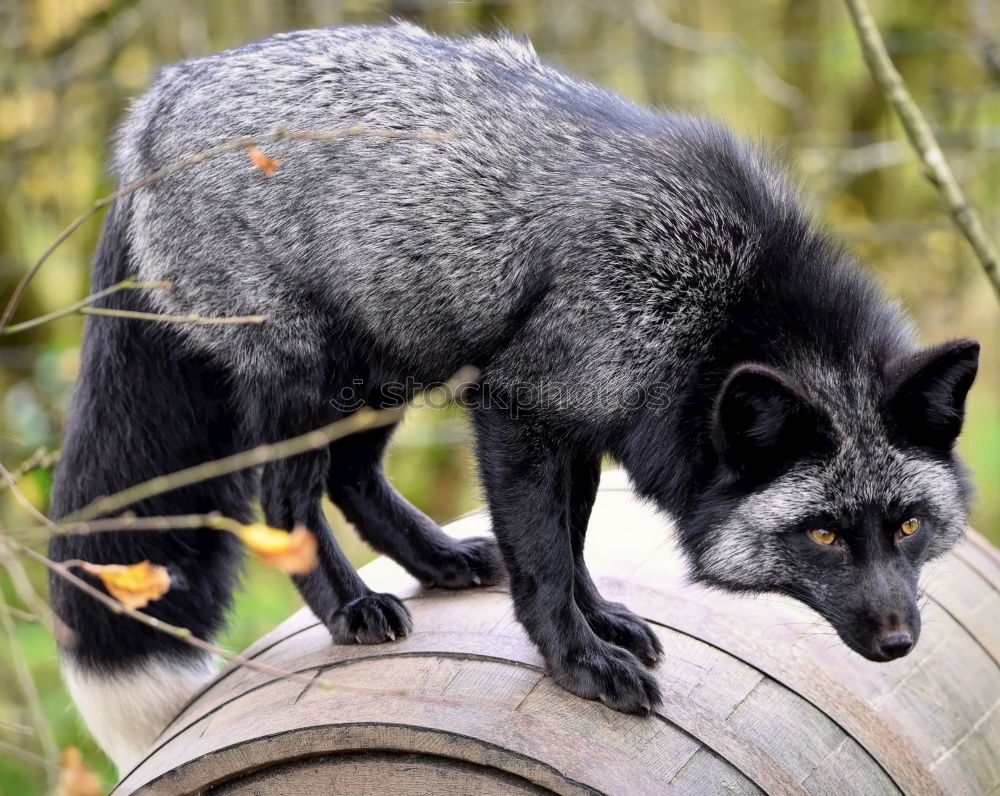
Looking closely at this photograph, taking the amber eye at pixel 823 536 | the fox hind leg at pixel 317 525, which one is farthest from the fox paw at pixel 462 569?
the amber eye at pixel 823 536

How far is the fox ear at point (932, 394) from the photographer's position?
3.10 m

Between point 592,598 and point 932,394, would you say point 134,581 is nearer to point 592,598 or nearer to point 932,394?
point 592,598

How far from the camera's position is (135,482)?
380 centimetres

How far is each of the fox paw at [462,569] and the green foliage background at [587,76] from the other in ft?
11.0

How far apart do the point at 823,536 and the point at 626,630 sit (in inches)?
26.2

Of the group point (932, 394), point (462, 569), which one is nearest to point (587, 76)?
point (462, 569)

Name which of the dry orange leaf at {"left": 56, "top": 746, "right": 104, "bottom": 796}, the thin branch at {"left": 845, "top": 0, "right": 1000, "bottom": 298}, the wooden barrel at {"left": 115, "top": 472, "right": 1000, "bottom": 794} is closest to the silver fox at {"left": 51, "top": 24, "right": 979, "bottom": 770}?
the wooden barrel at {"left": 115, "top": 472, "right": 1000, "bottom": 794}

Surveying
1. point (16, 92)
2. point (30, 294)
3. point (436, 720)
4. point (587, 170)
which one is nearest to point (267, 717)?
point (436, 720)

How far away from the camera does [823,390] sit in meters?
3.25

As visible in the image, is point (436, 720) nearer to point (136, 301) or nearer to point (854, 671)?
point (854, 671)

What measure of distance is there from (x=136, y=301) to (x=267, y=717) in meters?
1.40

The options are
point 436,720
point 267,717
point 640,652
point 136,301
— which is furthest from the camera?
point 136,301

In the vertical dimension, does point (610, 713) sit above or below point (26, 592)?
below

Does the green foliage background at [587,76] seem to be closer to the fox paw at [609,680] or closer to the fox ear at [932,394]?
the fox ear at [932,394]
